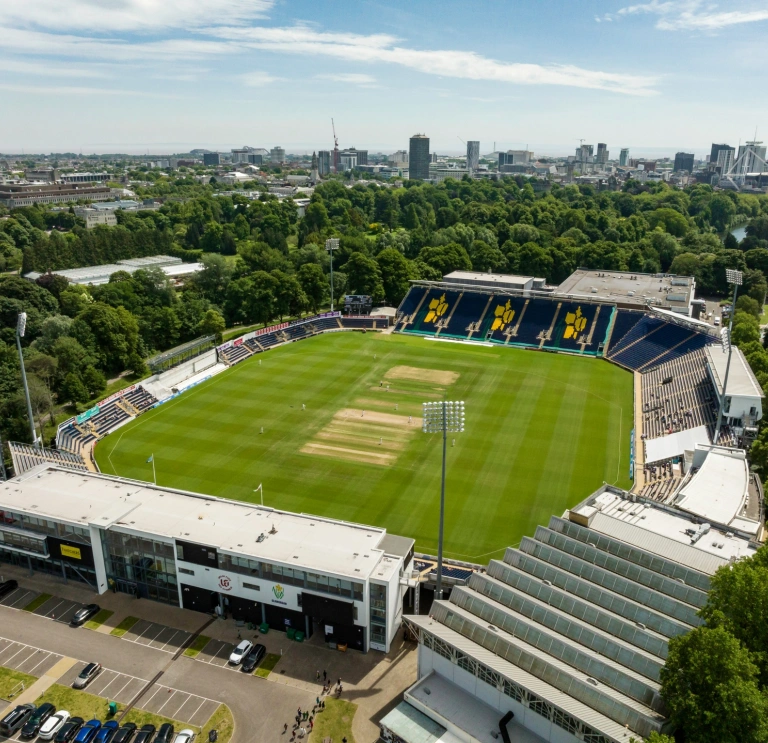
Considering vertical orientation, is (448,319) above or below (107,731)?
above

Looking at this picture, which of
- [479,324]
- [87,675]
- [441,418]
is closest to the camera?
[87,675]

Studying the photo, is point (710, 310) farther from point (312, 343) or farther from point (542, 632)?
point (542, 632)

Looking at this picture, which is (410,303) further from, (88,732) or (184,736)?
(88,732)

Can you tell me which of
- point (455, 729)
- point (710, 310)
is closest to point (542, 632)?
point (455, 729)

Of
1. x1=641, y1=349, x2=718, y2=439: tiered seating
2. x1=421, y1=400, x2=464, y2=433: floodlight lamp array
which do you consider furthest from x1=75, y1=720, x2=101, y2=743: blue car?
x1=641, y1=349, x2=718, y2=439: tiered seating

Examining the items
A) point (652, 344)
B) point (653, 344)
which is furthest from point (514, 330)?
point (653, 344)

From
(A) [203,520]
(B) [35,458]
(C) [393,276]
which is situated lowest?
(B) [35,458]

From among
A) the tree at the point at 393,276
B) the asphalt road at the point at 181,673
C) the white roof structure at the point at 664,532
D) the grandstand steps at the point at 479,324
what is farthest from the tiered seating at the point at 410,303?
the asphalt road at the point at 181,673

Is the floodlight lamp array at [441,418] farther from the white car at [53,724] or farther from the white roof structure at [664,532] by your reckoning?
the white car at [53,724]
